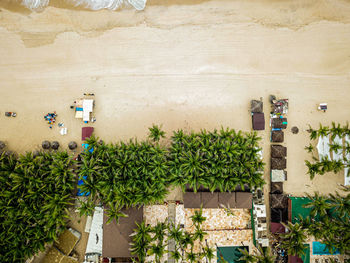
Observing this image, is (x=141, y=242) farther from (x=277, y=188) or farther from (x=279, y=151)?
(x=279, y=151)

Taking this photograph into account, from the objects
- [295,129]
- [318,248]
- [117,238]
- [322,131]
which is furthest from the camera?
[295,129]

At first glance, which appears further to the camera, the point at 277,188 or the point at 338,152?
the point at 338,152

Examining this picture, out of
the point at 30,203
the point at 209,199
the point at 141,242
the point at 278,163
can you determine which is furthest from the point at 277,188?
the point at 30,203

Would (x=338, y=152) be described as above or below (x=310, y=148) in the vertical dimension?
below

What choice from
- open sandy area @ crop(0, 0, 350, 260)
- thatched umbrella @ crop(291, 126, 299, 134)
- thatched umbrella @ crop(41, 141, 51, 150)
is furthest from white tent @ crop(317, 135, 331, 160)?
thatched umbrella @ crop(41, 141, 51, 150)

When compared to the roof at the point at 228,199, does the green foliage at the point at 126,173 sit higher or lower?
higher

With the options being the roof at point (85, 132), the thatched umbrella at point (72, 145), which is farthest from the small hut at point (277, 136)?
the thatched umbrella at point (72, 145)

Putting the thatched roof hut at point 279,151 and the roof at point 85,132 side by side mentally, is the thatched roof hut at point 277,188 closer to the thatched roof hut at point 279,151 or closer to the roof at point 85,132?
the thatched roof hut at point 279,151

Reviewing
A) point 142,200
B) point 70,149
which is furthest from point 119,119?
point 142,200
